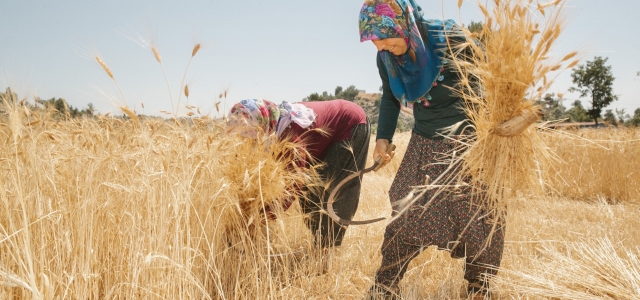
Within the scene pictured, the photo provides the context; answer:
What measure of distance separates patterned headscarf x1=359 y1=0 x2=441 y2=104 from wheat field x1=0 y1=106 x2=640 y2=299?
0.61 m

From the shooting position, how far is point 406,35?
1.82 m

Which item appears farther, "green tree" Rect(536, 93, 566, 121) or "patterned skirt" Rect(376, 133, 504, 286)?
"patterned skirt" Rect(376, 133, 504, 286)

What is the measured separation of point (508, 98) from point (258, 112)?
4.41ft

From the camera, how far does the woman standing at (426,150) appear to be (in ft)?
5.87

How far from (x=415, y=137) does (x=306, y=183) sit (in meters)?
0.68

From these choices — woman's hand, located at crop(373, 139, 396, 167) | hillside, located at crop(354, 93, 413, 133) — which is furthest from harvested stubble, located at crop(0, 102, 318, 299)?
hillside, located at crop(354, 93, 413, 133)

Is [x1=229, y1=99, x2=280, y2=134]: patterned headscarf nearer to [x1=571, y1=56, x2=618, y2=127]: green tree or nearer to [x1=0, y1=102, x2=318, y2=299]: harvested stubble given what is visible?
[x1=0, y1=102, x2=318, y2=299]: harvested stubble

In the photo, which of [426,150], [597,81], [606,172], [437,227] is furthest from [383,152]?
[597,81]

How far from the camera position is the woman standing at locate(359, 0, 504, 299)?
1789 mm

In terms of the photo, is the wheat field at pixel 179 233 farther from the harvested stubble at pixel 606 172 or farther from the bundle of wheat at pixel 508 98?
the harvested stubble at pixel 606 172

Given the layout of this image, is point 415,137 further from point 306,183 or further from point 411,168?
point 306,183

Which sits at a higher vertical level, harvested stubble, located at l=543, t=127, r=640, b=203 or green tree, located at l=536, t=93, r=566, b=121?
green tree, located at l=536, t=93, r=566, b=121

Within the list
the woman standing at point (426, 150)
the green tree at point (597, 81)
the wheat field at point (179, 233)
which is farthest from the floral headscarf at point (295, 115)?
the green tree at point (597, 81)

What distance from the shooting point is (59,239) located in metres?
1.46
